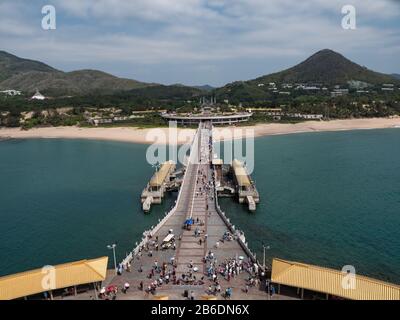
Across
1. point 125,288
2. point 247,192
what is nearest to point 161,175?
point 247,192

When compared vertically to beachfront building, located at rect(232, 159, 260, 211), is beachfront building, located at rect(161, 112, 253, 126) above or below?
above

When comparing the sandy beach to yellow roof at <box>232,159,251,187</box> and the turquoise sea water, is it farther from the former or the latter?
yellow roof at <box>232,159,251,187</box>

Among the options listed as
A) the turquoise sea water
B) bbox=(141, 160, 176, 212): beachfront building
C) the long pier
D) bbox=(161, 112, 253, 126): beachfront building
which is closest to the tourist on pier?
the long pier

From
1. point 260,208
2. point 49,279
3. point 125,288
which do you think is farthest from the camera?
point 260,208

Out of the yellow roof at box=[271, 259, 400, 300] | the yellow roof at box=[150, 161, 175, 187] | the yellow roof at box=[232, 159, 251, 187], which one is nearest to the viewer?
the yellow roof at box=[271, 259, 400, 300]

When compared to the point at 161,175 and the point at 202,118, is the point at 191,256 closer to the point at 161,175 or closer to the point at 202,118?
the point at 161,175
